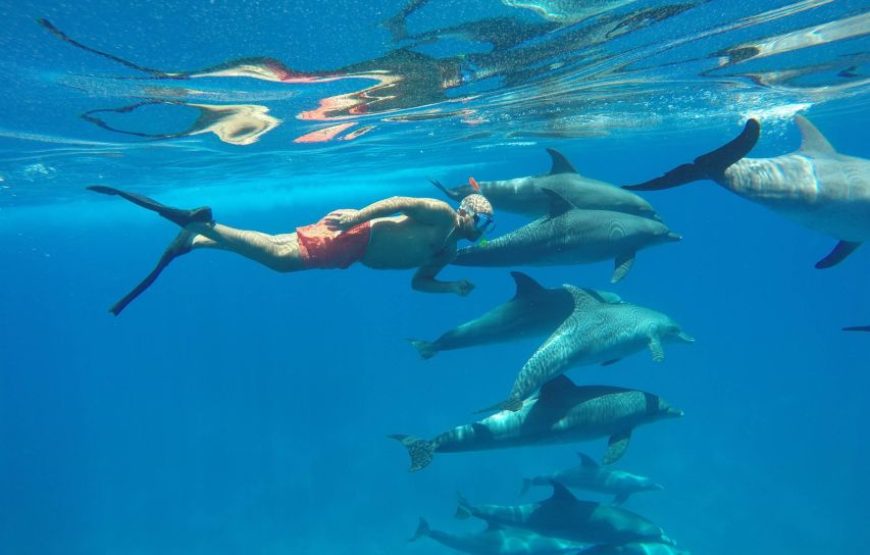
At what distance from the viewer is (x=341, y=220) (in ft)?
23.1

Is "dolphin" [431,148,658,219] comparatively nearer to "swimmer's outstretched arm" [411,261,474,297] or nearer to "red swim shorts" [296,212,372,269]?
"swimmer's outstretched arm" [411,261,474,297]

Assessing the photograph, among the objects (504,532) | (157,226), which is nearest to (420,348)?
(504,532)

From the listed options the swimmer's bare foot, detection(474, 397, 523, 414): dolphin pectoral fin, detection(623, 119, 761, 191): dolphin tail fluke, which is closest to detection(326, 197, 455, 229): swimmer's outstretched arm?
the swimmer's bare foot

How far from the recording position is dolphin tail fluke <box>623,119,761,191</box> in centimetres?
604

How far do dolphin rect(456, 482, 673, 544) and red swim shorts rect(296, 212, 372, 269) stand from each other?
6.26m

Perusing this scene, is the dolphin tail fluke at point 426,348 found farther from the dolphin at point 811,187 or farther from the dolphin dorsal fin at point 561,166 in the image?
the dolphin at point 811,187

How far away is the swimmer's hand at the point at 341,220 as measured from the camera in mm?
6961

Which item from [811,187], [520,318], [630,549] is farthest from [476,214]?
[630,549]

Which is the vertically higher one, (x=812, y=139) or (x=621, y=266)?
(x=812, y=139)

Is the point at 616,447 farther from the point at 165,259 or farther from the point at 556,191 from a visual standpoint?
the point at 165,259

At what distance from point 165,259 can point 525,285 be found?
5222mm

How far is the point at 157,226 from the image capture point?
151 feet

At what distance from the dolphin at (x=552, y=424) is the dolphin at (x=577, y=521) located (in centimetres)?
193

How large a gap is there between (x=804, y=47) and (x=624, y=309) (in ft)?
29.9
